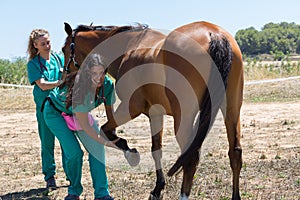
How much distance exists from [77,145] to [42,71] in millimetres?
1211

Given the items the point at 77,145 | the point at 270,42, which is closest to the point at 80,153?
the point at 77,145

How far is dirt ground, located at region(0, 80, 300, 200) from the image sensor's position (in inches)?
212

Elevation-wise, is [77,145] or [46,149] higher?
[77,145]

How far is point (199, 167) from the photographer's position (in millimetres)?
6336

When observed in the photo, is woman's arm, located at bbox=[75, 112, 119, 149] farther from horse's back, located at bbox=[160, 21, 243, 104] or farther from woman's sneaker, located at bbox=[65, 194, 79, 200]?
horse's back, located at bbox=[160, 21, 243, 104]

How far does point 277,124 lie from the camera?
31.8 feet

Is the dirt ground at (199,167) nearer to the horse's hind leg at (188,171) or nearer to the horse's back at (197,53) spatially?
the horse's hind leg at (188,171)

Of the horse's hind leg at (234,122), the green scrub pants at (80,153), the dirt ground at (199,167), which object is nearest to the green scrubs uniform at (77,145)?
the green scrub pants at (80,153)

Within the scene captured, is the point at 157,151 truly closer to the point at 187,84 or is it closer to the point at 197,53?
the point at 187,84

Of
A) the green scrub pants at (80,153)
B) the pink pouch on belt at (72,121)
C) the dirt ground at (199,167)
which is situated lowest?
the dirt ground at (199,167)

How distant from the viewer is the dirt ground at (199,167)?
17.6 ft

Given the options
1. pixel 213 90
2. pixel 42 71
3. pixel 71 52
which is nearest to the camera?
pixel 213 90

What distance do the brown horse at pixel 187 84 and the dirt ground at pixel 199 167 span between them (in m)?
0.48

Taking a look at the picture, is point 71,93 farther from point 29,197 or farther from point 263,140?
point 263,140
